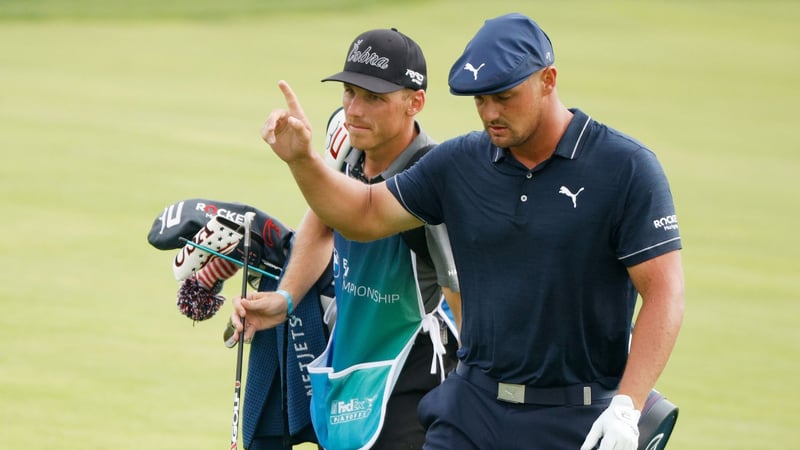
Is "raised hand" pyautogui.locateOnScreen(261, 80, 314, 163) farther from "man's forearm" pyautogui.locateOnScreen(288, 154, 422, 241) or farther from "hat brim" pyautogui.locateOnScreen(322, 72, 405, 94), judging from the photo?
"hat brim" pyautogui.locateOnScreen(322, 72, 405, 94)

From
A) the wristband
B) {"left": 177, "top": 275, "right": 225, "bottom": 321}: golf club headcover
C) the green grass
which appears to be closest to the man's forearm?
the wristband

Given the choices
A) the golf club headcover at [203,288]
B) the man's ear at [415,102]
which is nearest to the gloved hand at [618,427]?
the man's ear at [415,102]

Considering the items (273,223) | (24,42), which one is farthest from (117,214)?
(24,42)

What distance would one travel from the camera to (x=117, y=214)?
13516 millimetres

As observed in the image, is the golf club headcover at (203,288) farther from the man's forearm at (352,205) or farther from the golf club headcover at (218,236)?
the man's forearm at (352,205)

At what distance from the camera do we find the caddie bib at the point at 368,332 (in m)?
5.27

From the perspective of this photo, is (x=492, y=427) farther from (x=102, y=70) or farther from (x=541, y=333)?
(x=102, y=70)

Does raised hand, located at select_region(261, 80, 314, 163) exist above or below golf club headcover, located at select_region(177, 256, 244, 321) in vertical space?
above

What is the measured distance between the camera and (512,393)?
4.48 meters

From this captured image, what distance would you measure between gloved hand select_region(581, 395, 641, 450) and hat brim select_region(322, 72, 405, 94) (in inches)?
62.3

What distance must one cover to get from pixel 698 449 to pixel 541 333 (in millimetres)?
3988

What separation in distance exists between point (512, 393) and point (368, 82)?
4.59 feet

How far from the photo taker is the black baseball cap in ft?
17.4

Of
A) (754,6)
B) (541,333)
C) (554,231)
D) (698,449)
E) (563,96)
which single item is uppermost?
(754,6)
